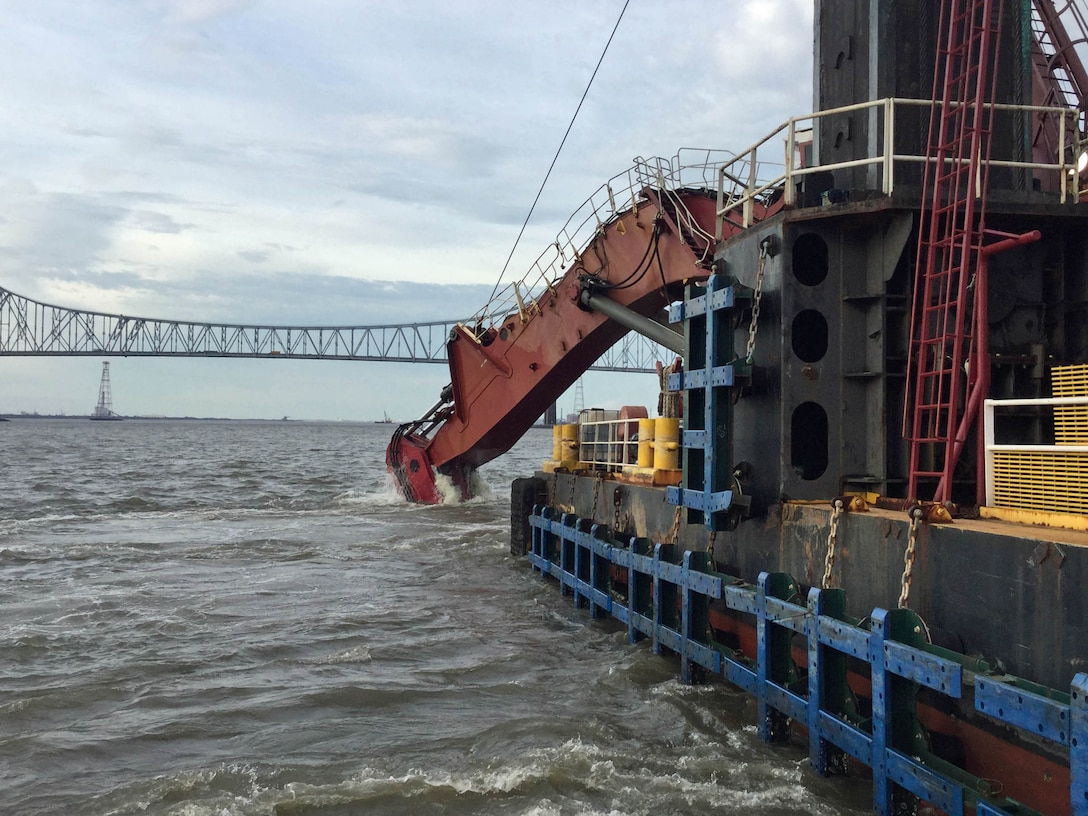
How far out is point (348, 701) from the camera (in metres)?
8.52

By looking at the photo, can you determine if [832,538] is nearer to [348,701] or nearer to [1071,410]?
[1071,410]

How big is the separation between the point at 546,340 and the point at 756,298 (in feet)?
34.6

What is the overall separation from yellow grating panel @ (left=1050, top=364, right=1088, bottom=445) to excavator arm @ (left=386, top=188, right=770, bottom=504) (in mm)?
6654

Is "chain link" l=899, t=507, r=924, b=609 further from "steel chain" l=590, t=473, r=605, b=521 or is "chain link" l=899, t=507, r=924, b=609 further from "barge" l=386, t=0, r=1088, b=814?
"steel chain" l=590, t=473, r=605, b=521

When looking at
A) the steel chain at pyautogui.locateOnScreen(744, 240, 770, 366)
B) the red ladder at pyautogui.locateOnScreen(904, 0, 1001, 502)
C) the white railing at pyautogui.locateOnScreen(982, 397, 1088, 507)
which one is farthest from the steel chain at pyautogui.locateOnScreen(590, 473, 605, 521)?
the white railing at pyautogui.locateOnScreen(982, 397, 1088, 507)

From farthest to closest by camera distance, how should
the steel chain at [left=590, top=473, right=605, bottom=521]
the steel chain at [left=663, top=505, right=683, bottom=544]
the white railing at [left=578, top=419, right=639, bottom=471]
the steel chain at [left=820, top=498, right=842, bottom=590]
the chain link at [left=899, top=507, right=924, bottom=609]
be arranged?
the white railing at [left=578, top=419, right=639, bottom=471] → the steel chain at [left=590, top=473, right=605, bottom=521] → the steel chain at [left=663, top=505, right=683, bottom=544] → the steel chain at [left=820, top=498, right=842, bottom=590] → the chain link at [left=899, top=507, right=924, bottom=609]

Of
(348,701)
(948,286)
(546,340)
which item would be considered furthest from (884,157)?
(546,340)

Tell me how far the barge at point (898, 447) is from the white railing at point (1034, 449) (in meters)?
0.03

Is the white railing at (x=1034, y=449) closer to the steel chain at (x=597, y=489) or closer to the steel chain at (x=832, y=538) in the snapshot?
the steel chain at (x=832, y=538)

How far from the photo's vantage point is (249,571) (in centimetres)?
1555

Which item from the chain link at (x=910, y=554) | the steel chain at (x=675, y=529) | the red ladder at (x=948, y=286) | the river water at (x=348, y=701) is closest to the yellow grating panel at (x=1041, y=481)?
the red ladder at (x=948, y=286)

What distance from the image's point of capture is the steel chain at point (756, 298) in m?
8.52

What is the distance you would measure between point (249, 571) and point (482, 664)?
7197 mm

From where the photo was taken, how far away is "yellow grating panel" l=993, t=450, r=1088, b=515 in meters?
5.87
